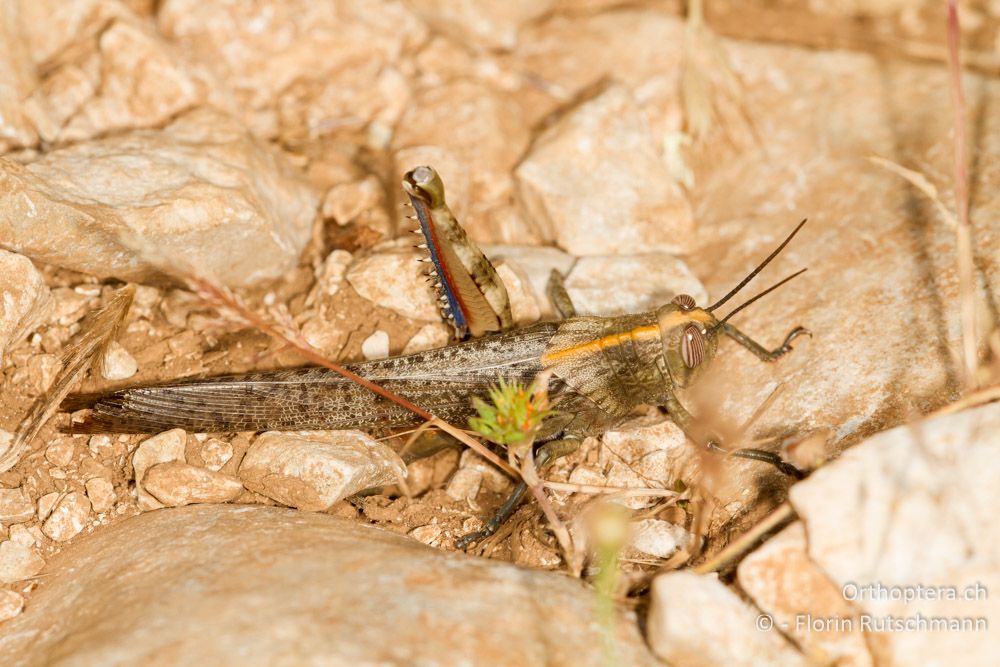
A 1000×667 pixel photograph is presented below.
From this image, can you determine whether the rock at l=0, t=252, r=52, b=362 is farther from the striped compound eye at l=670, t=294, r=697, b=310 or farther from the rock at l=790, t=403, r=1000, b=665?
the rock at l=790, t=403, r=1000, b=665

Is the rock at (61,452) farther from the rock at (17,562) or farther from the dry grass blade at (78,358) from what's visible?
the rock at (17,562)

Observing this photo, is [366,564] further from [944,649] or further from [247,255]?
[247,255]

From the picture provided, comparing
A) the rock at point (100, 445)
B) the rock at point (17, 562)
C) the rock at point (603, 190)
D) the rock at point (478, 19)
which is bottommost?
the rock at point (17, 562)

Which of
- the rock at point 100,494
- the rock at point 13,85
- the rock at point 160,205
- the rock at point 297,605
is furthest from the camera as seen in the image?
the rock at point 13,85

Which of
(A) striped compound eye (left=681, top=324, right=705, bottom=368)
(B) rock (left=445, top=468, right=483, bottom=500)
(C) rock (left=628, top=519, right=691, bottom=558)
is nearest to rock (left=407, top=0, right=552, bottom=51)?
(A) striped compound eye (left=681, top=324, right=705, bottom=368)

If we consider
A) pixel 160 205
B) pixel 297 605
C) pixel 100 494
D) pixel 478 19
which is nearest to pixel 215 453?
pixel 100 494

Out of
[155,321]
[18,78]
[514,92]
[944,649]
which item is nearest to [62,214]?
[155,321]

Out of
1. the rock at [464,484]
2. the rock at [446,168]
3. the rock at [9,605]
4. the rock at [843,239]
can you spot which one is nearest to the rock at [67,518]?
the rock at [9,605]
